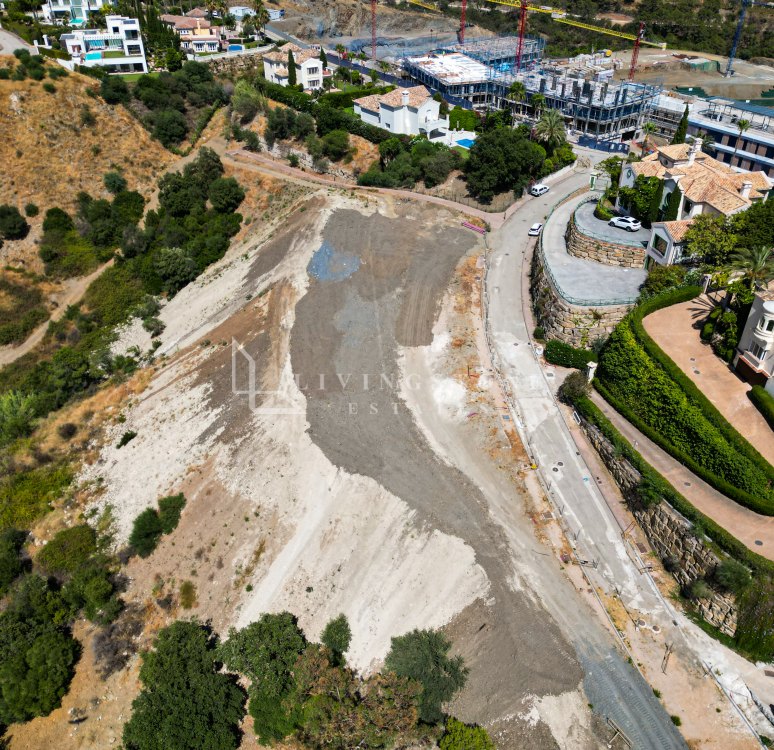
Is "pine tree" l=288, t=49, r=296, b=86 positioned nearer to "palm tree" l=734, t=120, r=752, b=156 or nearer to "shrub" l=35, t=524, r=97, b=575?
"palm tree" l=734, t=120, r=752, b=156

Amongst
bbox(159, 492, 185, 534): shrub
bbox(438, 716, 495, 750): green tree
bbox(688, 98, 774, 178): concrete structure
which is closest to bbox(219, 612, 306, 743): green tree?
bbox(438, 716, 495, 750): green tree

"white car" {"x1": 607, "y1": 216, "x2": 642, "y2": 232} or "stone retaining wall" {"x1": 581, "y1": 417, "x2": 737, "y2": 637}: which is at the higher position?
"white car" {"x1": 607, "y1": 216, "x2": 642, "y2": 232}

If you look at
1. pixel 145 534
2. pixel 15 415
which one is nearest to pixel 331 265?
pixel 145 534

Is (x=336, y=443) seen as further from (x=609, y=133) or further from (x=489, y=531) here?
(x=609, y=133)

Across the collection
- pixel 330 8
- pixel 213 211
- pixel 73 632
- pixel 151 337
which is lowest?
pixel 73 632

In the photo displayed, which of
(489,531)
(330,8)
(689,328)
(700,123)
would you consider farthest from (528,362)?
(330,8)

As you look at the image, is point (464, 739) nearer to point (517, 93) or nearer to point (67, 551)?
point (67, 551)
